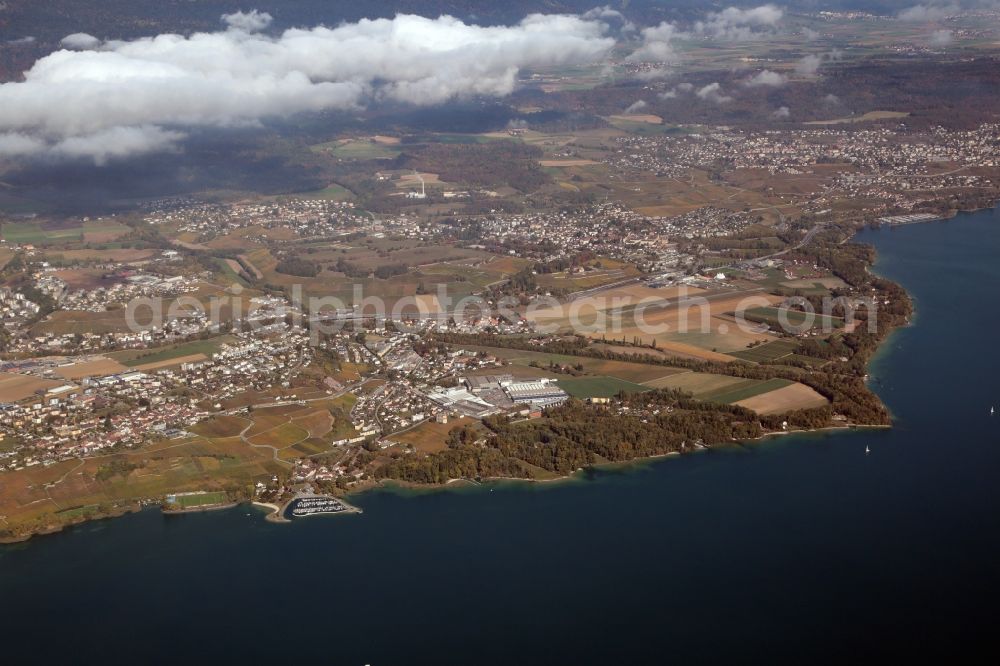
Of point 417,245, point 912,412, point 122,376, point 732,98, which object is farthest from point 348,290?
point 732,98

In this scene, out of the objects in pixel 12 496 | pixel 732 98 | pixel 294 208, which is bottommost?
pixel 12 496

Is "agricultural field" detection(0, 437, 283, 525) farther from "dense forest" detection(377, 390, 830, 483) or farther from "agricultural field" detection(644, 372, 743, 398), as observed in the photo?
"agricultural field" detection(644, 372, 743, 398)

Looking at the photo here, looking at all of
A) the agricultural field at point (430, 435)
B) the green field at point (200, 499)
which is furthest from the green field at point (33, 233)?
the green field at point (200, 499)

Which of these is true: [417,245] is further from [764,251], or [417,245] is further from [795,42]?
[795,42]

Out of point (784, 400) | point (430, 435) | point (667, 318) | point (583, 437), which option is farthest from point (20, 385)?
point (784, 400)

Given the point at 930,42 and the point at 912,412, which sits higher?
the point at 930,42

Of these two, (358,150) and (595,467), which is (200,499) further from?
(358,150)

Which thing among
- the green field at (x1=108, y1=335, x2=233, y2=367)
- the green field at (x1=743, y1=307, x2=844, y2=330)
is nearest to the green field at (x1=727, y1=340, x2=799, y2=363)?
the green field at (x1=743, y1=307, x2=844, y2=330)

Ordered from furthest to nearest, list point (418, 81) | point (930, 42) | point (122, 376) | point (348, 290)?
point (930, 42), point (418, 81), point (348, 290), point (122, 376)
